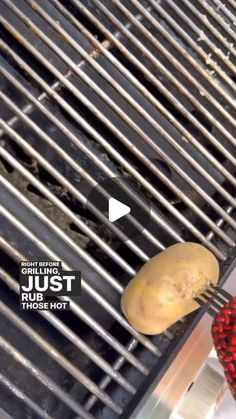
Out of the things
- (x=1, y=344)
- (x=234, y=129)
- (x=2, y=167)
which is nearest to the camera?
→ (x=1, y=344)

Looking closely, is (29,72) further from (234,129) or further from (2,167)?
(234,129)

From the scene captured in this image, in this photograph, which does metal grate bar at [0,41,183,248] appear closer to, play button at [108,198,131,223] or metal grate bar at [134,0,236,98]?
play button at [108,198,131,223]

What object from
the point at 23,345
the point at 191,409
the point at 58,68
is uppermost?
the point at 58,68

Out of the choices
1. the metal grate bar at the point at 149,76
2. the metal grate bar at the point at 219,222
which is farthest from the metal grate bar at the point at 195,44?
the metal grate bar at the point at 219,222

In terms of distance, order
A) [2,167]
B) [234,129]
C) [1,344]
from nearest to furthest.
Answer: [1,344]
[2,167]
[234,129]

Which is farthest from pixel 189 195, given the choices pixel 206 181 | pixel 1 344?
pixel 1 344

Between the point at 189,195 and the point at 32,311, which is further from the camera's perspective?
the point at 189,195

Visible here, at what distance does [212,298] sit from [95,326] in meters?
0.18

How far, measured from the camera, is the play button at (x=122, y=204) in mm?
921

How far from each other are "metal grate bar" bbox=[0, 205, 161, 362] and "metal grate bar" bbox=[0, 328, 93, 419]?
4.0 inches

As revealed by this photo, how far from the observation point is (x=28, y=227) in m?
0.87

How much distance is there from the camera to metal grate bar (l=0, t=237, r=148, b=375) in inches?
33.1

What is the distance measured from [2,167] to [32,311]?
0.23m

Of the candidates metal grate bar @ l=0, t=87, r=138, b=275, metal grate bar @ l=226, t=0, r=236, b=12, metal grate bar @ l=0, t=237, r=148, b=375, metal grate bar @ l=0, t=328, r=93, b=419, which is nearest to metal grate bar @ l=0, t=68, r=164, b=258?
metal grate bar @ l=0, t=87, r=138, b=275
